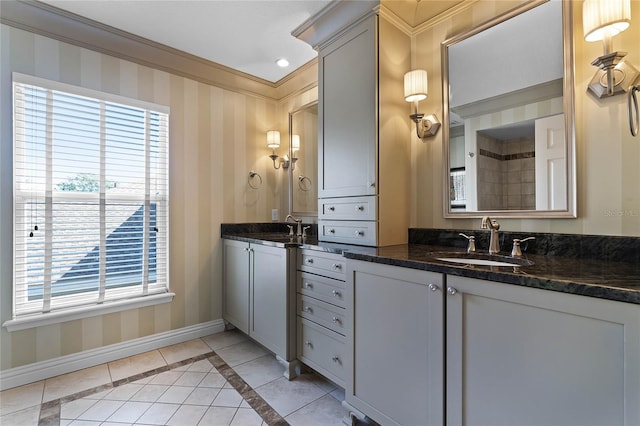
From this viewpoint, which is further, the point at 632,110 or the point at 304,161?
the point at 304,161

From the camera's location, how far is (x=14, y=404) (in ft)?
5.57

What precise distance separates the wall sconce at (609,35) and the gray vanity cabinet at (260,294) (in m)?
1.81

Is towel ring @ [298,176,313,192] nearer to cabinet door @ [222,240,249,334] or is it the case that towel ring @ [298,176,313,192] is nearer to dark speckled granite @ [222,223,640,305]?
cabinet door @ [222,240,249,334]

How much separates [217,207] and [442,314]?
2.26 m

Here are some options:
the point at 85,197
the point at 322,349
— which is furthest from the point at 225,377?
the point at 85,197

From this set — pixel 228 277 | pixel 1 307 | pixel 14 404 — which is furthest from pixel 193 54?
pixel 14 404

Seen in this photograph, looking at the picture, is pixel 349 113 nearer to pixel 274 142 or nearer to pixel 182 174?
pixel 274 142

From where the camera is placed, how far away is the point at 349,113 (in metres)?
1.95

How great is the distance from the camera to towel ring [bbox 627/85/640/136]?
1.19 metres

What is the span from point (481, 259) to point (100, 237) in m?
2.58

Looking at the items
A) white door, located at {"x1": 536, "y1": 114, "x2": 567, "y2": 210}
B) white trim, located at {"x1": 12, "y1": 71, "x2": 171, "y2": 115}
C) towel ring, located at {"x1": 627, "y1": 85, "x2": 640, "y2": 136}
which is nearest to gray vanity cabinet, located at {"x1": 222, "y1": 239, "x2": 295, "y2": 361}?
white trim, located at {"x1": 12, "y1": 71, "x2": 171, "y2": 115}

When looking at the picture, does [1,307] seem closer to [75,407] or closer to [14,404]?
[14,404]

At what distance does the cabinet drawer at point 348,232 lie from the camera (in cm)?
183

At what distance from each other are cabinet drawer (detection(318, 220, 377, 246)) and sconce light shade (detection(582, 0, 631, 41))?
1.29 metres
